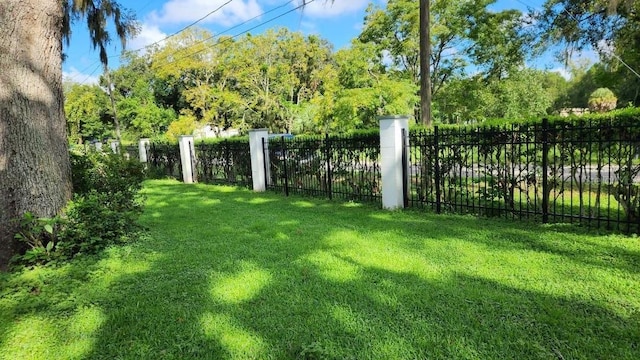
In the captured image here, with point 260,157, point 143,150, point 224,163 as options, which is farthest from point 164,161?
point 260,157

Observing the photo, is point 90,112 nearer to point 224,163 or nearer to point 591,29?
point 224,163

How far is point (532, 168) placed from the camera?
211 inches

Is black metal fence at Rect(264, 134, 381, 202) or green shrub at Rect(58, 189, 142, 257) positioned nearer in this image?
green shrub at Rect(58, 189, 142, 257)

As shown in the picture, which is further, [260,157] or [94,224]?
[260,157]

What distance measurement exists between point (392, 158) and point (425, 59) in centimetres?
353

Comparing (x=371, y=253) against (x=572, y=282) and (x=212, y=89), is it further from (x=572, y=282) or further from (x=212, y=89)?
(x=212, y=89)

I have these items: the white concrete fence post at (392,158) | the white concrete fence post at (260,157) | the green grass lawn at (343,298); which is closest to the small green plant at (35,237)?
the green grass lawn at (343,298)

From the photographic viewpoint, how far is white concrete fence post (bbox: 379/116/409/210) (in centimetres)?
604

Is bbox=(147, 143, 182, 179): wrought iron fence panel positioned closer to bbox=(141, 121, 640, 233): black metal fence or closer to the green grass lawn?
bbox=(141, 121, 640, 233): black metal fence

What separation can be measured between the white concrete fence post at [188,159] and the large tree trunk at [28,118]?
7.93 metres

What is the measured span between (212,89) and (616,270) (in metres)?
22.6

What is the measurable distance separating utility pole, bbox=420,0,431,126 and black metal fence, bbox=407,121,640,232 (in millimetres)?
2364

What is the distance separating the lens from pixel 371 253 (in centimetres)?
410

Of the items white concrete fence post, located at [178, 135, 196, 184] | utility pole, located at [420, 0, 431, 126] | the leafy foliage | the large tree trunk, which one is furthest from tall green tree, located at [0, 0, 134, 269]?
the leafy foliage
